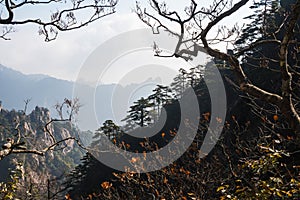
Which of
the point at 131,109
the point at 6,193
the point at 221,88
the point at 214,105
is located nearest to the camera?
the point at 6,193

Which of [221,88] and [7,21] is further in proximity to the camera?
[221,88]

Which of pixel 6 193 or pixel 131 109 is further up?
pixel 131 109

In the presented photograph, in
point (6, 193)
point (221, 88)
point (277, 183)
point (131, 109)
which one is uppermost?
point (131, 109)

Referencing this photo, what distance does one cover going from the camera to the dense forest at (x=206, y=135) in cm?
320

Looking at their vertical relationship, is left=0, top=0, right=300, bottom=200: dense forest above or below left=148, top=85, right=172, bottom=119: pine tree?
below

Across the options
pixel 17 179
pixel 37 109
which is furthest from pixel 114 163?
pixel 37 109

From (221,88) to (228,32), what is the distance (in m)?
22.5

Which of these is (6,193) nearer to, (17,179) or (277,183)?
(17,179)

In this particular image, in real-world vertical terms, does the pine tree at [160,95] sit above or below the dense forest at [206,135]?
above

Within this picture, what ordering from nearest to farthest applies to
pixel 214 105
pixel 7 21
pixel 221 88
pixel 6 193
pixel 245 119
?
pixel 7 21 < pixel 6 193 < pixel 245 119 < pixel 214 105 < pixel 221 88

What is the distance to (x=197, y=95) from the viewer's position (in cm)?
2933

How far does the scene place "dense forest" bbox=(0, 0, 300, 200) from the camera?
320 centimetres

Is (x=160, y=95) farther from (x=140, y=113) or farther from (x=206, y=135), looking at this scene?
(x=206, y=135)

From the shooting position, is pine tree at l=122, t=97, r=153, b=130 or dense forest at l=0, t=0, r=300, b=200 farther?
pine tree at l=122, t=97, r=153, b=130
